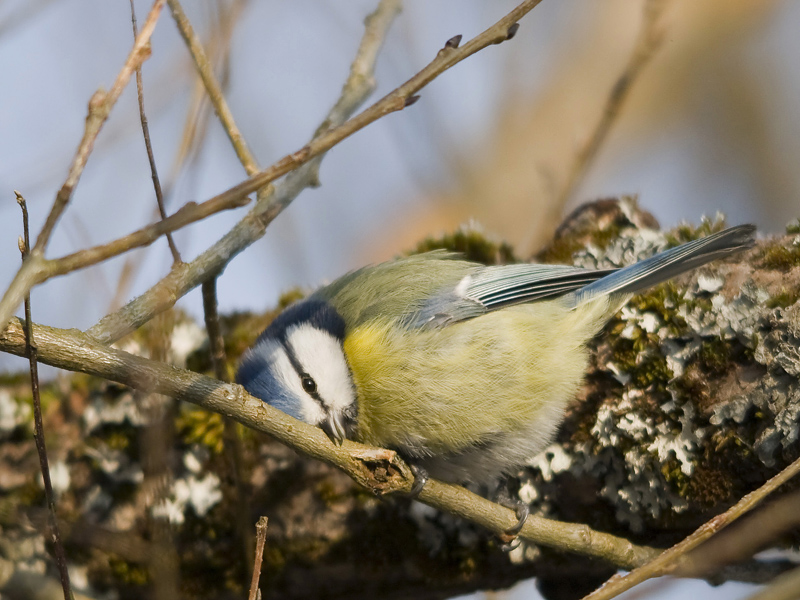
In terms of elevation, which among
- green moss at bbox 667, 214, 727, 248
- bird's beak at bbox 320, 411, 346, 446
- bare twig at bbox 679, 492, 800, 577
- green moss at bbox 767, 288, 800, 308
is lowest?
bare twig at bbox 679, 492, 800, 577

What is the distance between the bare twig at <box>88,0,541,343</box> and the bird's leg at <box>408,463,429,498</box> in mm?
749

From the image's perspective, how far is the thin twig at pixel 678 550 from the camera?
1.26 m

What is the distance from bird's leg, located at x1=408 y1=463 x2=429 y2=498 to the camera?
179 centimetres

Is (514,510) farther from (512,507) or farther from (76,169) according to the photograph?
(76,169)

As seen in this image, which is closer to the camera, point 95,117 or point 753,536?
point 95,117

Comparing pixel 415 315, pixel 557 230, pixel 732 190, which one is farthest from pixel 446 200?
pixel 415 315

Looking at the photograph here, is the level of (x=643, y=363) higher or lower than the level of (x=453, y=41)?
lower

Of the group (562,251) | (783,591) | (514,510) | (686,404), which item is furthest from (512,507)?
(783,591)

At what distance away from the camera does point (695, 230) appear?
227 centimetres

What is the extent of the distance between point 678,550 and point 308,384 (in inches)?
41.6

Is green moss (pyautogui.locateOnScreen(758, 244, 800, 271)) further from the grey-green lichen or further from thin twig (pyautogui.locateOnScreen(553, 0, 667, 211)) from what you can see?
thin twig (pyautogui.locateOnScreen(553, 0, 667, 211))

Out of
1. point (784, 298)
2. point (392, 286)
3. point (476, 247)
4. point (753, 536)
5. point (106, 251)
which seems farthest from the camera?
point (476, 247)

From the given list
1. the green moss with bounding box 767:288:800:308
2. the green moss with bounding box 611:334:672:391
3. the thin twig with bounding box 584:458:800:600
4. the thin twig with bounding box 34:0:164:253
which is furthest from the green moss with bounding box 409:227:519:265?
the thin twig with bounding box 34:0:164:253

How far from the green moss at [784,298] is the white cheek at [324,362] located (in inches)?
44.0
